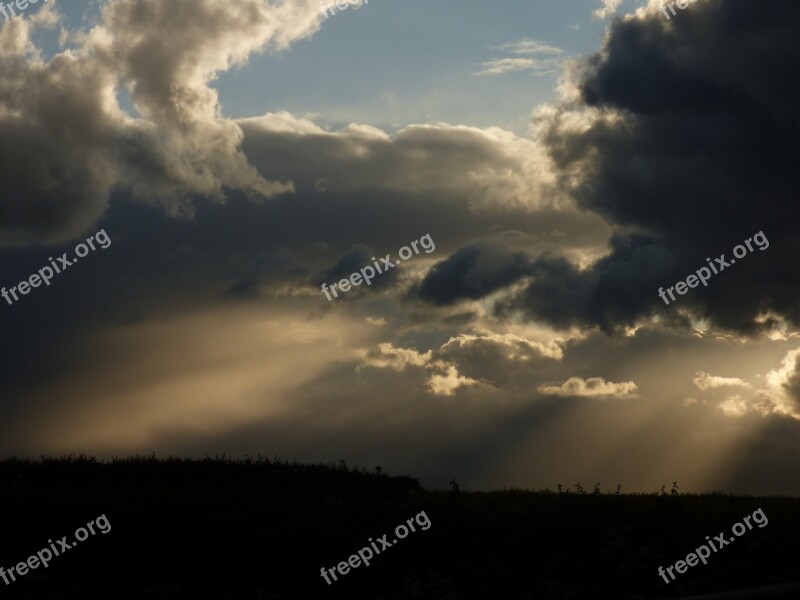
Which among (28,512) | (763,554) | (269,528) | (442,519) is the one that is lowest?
(763,554)

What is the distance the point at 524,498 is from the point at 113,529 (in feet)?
34.1

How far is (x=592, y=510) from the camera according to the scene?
20.1 metres

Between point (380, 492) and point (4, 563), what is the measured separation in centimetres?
1164

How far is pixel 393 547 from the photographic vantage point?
19.5 meters

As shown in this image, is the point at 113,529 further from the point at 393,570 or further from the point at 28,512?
the point at 393,570

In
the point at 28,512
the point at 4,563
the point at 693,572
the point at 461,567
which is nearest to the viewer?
the point at 693,572

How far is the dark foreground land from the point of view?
56.9 ft

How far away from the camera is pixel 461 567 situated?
719 inches

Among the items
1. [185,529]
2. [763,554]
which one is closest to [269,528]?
[185,529]

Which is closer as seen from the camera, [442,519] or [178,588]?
[178,588]

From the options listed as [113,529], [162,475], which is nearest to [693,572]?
[113,529]

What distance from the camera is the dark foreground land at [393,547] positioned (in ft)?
56.9

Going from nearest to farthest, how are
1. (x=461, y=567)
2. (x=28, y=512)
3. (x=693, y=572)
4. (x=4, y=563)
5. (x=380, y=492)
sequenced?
(x=693, y=572)
(x=461, y=567)
(x=4, y=563)
(x=28, y=512)
(x=380, y=492)

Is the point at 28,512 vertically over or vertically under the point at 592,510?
over
